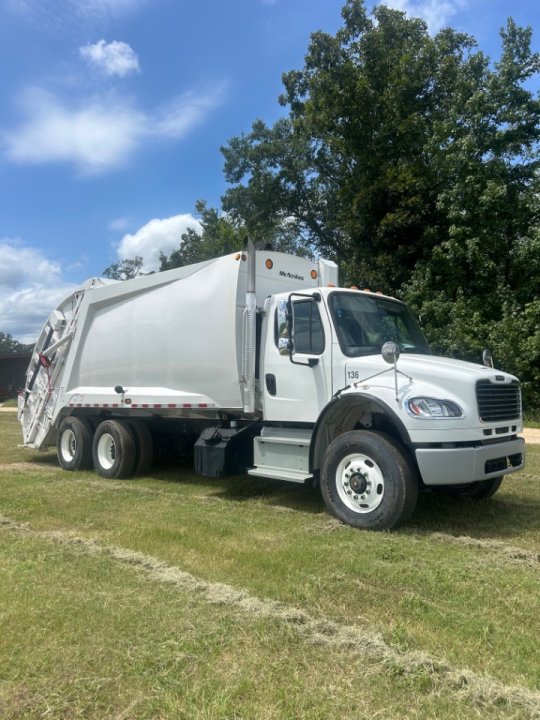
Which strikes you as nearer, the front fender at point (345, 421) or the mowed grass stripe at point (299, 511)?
the mowed grass stripe at point (299, 511)

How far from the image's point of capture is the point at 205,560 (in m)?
4.69

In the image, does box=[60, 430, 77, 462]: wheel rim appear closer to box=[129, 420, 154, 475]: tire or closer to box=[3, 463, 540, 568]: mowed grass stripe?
box=[3, 463, 540, 568]: mowed grass stripe

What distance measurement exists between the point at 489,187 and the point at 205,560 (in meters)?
17.7

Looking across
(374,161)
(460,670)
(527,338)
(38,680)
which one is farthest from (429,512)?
(374,161)

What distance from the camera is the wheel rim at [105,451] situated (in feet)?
30.9

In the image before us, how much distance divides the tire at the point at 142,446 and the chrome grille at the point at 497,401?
5.50m

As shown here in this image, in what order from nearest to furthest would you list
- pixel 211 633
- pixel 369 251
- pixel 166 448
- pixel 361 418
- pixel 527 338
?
pixel 211 633 < pixel 361 418 < pixel 166 448 < pixel 527 338 < pixel 369 251

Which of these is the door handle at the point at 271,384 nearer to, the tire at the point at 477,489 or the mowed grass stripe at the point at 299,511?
the mowed grass stripe at the point at 299,511

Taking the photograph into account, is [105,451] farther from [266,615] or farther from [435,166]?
[435,166]

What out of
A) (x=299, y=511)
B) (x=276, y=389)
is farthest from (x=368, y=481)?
(x=276, y=389)

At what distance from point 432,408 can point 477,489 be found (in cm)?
193

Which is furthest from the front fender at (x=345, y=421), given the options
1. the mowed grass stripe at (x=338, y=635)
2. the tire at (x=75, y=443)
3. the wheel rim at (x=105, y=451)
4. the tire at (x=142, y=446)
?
the tire at (x=75, y=443)

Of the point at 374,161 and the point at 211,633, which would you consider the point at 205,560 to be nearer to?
the point at 211,633

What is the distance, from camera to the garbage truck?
5.46 m
